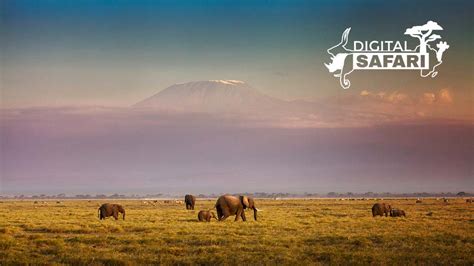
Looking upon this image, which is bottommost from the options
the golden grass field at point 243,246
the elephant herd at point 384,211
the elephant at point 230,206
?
the golden grass field at point 243,246

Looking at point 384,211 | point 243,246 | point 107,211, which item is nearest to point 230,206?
point 107,211

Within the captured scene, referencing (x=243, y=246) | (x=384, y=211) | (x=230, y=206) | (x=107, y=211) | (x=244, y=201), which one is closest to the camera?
(x=243, y=246)

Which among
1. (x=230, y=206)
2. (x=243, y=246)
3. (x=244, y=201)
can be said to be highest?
(x=244, y=201)

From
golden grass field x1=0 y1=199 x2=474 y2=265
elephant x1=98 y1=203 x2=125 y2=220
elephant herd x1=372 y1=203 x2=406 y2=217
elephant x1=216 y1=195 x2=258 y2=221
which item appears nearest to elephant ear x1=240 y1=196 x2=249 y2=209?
elephant x1=216 y1=195 x2=258 y2=221

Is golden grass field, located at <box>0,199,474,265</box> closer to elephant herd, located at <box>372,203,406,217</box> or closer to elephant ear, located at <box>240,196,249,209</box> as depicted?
elephant ear, located at <box>240,196,249,209</box>

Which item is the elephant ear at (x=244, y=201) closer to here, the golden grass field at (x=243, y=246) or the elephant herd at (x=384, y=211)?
the golden grass field at (x=243, y=246)

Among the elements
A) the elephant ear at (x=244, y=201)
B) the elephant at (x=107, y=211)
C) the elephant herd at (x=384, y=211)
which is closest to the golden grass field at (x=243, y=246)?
the elephant ear at (x=244, y=201)

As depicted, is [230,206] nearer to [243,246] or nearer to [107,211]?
[107,211]

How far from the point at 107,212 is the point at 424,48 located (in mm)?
40464

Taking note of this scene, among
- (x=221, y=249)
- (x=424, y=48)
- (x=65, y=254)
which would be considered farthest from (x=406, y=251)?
(x=424, y=48)

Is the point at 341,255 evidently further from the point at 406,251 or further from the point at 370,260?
the point at 406,251

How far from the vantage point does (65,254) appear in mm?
22391

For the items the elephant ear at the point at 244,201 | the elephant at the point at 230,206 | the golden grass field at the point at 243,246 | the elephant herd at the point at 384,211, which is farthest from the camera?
the elephant herd at the point at 384,211

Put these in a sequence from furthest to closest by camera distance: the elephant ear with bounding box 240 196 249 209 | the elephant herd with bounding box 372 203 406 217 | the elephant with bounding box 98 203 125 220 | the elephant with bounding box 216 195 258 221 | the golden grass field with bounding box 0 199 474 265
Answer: the elephant herd with bounding box 372 203 406 217 < the elephant with bounding box 98 203 125 220 < the elephant ear with bounding box 240 196 249 209 < the elephant with bounding box 216 195 258 221 < the golden grass field with bounding box 0 199 474 265
